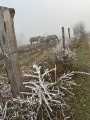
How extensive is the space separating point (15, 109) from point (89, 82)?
2795 millimetres

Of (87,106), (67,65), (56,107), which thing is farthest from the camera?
(67,65)

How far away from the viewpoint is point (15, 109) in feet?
8.73

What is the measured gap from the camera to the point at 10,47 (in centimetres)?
241

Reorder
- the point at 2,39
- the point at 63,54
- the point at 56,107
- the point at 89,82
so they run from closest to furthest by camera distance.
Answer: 1. the point at 2,39
2. the point at 56,107
3. the point at 89,82
4. the point at 63,54

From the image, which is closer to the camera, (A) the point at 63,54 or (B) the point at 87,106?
(B) the point at 87,106

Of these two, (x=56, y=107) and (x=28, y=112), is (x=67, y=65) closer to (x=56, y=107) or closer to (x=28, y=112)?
(x=56, y=107)

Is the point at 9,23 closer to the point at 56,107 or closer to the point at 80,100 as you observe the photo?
the point at 56,107

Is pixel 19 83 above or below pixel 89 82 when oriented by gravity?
above

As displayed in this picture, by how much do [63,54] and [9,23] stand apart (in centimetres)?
347

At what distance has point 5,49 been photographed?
2398mm

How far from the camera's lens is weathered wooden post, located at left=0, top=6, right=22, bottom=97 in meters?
2.31

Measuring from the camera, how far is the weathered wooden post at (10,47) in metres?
2.31

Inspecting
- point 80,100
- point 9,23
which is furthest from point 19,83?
point 80,100

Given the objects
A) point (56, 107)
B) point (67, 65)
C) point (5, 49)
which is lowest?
point (56, 107)
